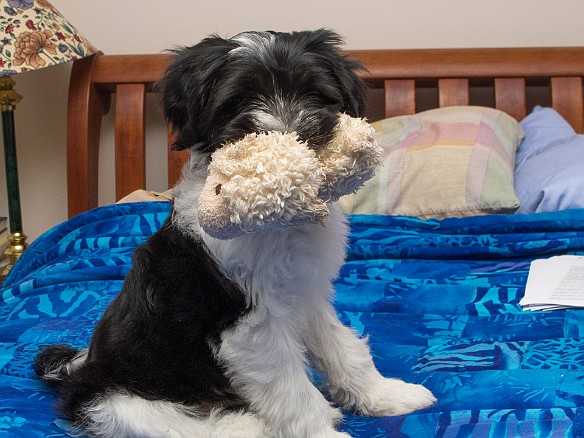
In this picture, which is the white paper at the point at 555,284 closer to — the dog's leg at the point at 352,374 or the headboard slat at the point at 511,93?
the dog's leg at the point at 352,374

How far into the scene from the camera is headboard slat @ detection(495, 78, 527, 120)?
120 inches

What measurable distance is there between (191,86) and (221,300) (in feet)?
Result: 1.13

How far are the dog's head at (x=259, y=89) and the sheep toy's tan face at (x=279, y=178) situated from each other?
0.03 m

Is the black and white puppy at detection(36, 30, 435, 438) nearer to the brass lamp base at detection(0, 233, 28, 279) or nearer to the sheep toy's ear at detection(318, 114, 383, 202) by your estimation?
the sheep toy's ear at detection(318, 114, 383, 202)

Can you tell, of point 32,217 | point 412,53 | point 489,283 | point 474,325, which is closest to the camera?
point 474,325

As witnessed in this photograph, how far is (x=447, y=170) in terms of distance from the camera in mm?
2615

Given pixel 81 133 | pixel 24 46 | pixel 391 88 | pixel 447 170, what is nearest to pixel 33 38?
pixel 24 46

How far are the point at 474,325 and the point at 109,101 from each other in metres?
1.99

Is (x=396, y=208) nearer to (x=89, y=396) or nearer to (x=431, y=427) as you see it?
(x=431, y=427)

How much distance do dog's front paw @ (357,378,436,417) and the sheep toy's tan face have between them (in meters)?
0.47

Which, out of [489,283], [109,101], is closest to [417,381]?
[489,283]

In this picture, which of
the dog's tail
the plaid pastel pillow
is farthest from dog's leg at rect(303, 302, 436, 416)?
the plaid pastel pillow

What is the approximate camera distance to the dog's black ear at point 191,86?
1.26 m

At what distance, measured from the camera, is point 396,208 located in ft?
8.63
